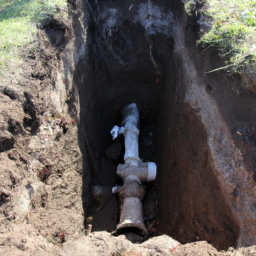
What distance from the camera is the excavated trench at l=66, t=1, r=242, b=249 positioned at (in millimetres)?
4008

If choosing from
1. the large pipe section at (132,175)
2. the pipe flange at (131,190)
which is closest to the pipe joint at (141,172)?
the large pipe section at (132,175)

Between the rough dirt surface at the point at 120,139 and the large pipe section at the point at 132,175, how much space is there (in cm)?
27

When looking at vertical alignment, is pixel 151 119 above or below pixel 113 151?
above

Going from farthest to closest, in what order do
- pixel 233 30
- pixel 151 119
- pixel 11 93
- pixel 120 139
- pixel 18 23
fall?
1. pixel 151 119
2. pixel 120 139
3. pixel 18 23
4. pixel 233 30
5. pixel 11 93

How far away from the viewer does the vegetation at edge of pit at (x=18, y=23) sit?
13.6ft

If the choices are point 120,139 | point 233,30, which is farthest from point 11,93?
point 233,30

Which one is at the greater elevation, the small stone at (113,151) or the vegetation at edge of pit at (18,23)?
the vegetation at edge of pit at (18,23)

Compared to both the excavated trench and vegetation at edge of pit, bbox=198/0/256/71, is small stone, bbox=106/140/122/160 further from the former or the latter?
vegetation at edge of pit, bbox=198/0/256/71

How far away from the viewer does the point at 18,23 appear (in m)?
4.81

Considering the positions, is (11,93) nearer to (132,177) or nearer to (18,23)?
(18,23)

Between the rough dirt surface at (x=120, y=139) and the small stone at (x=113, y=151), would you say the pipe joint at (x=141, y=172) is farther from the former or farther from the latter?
the small stone at (x=113, y=151)

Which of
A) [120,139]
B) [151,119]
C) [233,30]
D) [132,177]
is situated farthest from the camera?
[151,119]

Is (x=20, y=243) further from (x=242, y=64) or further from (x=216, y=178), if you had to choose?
(x=242, y=64)

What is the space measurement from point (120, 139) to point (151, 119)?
113 cm
